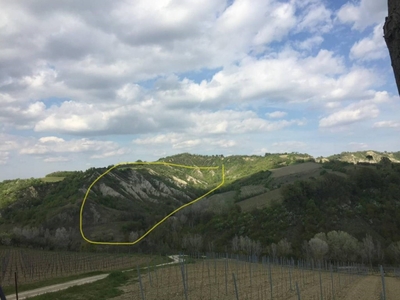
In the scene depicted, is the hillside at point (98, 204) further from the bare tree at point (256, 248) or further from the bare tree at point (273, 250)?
the bare tree at point (273, 250)

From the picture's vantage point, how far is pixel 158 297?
22953mm

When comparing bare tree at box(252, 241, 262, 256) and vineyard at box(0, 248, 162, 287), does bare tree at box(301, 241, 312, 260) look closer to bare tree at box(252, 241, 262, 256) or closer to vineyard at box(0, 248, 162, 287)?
bare tree at box(252, 241, 262, 256)

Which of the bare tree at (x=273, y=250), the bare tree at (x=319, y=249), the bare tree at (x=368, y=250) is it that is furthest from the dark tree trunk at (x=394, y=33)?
the bare tree at (x=273, y=250)

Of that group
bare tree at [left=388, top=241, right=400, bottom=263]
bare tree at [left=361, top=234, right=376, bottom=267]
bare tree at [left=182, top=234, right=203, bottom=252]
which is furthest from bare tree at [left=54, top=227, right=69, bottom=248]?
bare tree at [left=388, top=241, right=400, bottom=263]

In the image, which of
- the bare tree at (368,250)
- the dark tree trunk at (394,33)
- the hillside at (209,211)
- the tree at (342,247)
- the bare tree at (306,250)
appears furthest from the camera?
the hillside at (209,211)

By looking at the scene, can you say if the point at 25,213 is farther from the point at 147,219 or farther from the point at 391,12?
the point at 391,12

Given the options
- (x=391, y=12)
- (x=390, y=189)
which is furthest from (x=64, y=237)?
(x=391, y=12)

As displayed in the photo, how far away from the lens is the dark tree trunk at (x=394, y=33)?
2936 millimetres

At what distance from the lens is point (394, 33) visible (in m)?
2.97

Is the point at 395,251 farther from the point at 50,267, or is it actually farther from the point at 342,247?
the point at 50,267

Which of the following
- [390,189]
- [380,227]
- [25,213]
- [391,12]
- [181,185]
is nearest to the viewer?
[391,12]

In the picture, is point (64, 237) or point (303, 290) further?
→ point (64, 237)

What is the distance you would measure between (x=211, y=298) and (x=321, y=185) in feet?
303

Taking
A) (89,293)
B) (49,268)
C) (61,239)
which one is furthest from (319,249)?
(61,239)
